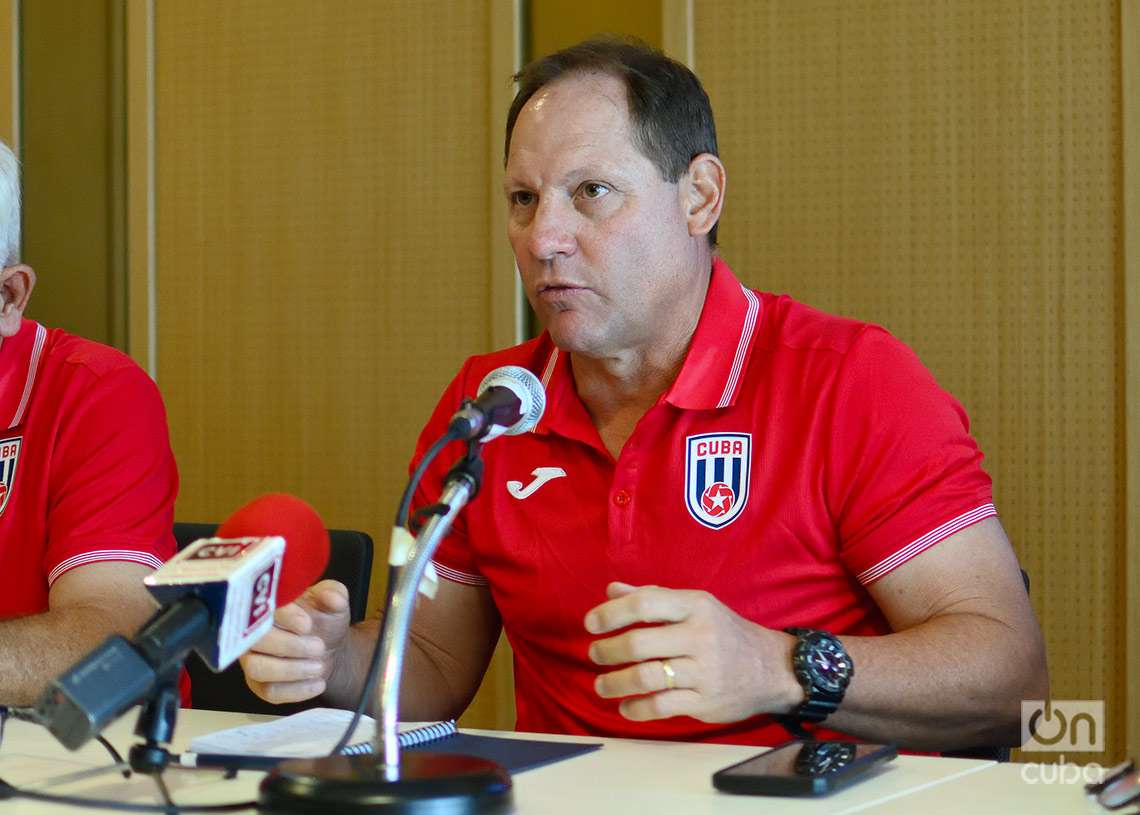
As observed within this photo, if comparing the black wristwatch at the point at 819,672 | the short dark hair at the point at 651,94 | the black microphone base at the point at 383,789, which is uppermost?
the short dark hair at the point at 651,94

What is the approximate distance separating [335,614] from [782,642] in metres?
0.52

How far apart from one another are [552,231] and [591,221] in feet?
0.19

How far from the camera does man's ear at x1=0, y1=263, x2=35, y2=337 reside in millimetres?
2102

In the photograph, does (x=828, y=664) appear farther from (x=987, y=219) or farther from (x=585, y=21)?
(x=585, y=21)

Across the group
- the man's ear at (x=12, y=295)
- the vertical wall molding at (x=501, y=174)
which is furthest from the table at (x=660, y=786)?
the vertical wall molding at (x=501, y=174)

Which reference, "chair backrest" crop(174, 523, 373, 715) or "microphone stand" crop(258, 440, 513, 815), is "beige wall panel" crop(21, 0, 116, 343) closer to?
"chair backrest" crop(174, 523, 373, 715)

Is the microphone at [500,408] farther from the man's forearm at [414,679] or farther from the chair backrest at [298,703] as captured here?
the chair backrest at [298,703]

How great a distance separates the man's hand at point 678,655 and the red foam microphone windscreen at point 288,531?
9.9 inches

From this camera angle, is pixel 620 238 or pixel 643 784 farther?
pixel 620 238

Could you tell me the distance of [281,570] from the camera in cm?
114

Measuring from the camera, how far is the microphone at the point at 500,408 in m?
1.14

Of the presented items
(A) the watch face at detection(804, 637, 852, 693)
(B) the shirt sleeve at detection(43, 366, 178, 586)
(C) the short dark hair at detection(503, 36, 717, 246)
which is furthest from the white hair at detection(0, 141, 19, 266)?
(A) the watch face at detection(804, 637, 852, 693)

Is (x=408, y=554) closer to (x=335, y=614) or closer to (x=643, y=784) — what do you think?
(x=643, y=784)

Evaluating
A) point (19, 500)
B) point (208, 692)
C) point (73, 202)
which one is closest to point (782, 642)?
point (208, 692)
